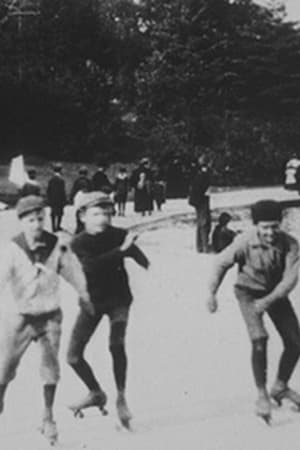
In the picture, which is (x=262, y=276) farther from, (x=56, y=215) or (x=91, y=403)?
(x=56, y=215)

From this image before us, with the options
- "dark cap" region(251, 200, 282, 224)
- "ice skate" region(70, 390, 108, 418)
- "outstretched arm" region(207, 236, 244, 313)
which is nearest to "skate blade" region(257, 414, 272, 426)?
"outstretched arm" region(207, 236, 244, 313)

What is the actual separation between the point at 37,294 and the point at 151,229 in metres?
4.33

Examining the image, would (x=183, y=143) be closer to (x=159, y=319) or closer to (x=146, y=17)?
(x=146, y=17)

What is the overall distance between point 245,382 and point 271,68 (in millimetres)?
2848

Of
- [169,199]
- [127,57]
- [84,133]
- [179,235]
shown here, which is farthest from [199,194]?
[169,199]

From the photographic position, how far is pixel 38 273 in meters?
5.09

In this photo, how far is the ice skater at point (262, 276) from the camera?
17.8 ft

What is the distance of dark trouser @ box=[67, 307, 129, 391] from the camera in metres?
5.31

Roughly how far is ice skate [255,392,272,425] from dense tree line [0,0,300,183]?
286 centimetres

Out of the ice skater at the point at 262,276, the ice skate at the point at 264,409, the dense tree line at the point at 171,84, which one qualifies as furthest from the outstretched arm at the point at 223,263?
the dense tree line at the point at 171,84

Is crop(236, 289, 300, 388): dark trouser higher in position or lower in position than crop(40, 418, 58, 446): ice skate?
higher

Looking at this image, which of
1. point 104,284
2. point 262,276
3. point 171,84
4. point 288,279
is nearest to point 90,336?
point 104,284

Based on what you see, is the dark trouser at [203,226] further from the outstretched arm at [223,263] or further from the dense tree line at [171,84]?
the outstretched arm at [223,263]

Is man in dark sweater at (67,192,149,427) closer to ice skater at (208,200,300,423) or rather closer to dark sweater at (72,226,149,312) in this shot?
dark sweater at (72,226,149,312)
